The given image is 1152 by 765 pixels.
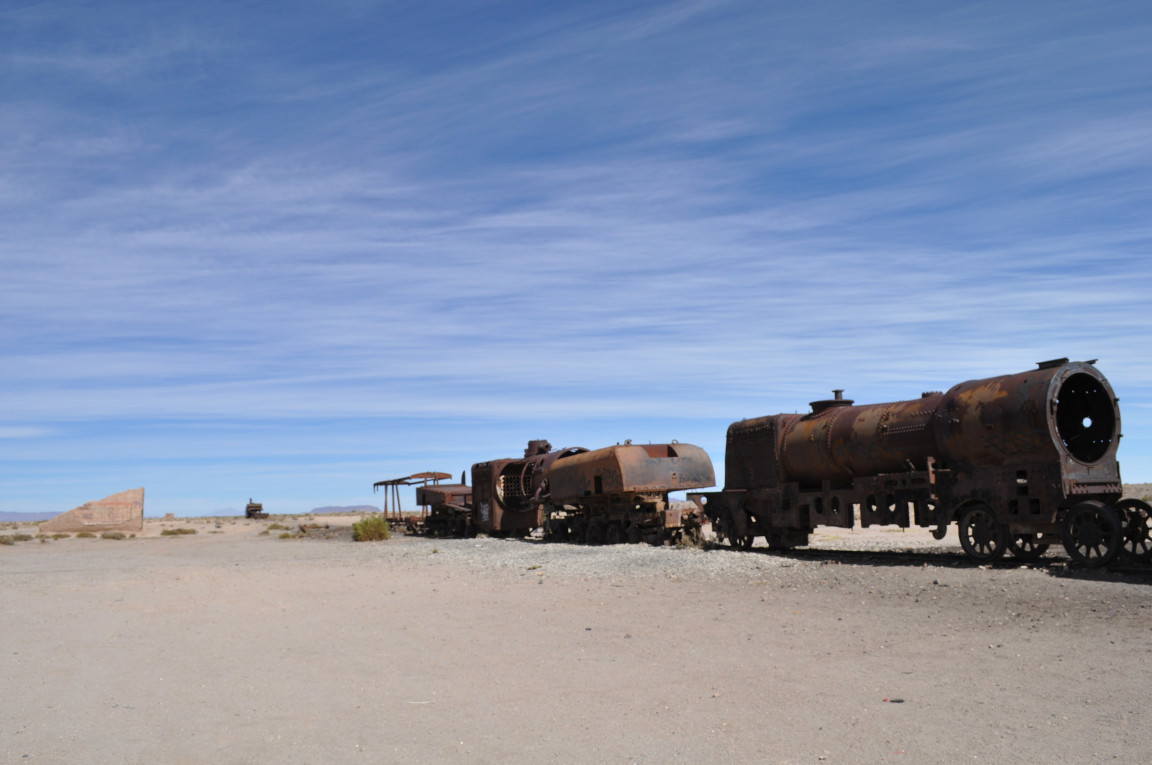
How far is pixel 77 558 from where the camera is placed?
27281 mm

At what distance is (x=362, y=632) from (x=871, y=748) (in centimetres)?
707

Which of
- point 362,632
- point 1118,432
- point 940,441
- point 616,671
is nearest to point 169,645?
point 362,632

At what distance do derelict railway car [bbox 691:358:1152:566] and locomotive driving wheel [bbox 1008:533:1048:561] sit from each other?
29mm

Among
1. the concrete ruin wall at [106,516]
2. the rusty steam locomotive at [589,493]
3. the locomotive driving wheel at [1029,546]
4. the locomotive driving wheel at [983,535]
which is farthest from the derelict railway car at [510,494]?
the concrete ruin wall at [106,516]

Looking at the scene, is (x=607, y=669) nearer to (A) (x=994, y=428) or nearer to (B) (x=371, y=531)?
(A) (x=994, y=428)

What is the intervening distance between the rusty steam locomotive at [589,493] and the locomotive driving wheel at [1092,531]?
394 inches

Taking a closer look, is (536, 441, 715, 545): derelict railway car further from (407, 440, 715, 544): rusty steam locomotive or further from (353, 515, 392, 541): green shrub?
(353, 515, 392, 541): green shrub

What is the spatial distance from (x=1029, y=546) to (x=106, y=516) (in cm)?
4139

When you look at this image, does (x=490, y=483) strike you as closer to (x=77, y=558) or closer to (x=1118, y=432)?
(x=77, y=558)

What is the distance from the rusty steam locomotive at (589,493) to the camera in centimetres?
2359

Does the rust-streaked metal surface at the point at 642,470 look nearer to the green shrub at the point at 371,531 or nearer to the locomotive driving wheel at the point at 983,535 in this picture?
the locomotive driving wheel at the point at 983,535

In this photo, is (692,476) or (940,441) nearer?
(940,441)

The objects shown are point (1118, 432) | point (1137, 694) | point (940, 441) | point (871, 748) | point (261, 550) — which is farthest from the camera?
point (261, 550)

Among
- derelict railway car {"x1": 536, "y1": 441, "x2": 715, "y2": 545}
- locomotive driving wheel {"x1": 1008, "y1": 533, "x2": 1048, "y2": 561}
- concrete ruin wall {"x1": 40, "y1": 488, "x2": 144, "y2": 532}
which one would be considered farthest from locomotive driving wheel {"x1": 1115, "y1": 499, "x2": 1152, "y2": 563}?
concrete ruin wall {"x1": 40, "y1": 488, "x2": 144, "y2": 532}
